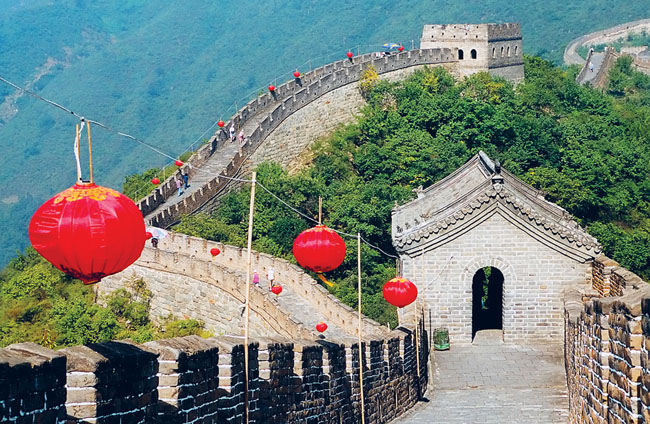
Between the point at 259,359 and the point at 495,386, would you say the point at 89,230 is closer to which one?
the point at 259,359

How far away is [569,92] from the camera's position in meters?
49.0

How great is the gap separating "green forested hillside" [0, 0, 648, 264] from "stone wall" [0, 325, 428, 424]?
2588 inches

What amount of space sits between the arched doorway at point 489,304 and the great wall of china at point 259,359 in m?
3.37

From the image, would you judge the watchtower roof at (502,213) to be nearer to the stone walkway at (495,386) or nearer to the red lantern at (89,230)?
the stone walkway at (495,386)

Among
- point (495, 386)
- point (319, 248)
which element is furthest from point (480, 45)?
point (319, 248)

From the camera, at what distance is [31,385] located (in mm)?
7367

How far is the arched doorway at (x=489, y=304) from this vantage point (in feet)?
87.0

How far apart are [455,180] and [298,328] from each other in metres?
7.19

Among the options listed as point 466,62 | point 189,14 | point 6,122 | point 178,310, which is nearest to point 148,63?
point 189,14

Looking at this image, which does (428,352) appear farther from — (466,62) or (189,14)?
(189,14)

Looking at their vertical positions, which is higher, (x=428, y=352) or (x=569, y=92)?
(x=569, y=92)

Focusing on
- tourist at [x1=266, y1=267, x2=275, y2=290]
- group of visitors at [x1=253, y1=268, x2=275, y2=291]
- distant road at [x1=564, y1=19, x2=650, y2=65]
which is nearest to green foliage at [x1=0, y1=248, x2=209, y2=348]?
group of visitors at [x1=253, y1=268, x2=275, y2=291]

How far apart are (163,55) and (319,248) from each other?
8852 centimetres

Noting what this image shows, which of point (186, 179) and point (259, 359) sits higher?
point (186, 179)
